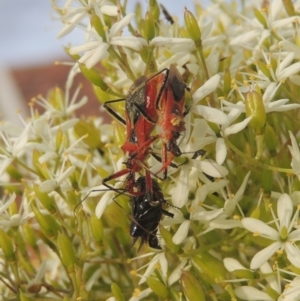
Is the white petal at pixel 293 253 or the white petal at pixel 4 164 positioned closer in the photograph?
the white petal at pixel 293 253

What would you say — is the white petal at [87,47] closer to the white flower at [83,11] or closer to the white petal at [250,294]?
the white flower at [83,11]

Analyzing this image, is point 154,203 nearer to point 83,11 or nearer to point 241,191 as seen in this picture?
point 241,191

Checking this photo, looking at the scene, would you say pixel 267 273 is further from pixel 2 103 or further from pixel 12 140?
pixel 2 103

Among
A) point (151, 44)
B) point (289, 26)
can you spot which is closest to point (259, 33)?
point (289, 26)

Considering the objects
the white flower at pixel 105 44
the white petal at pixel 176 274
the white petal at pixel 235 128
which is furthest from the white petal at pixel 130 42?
the white petal at pixel 176 274

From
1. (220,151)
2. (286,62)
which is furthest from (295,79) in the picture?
(220,151)

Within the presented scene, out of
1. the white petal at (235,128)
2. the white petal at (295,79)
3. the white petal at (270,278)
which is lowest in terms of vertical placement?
the white petal at (270,278)

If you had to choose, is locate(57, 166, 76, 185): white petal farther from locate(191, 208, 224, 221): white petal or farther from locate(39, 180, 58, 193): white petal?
locate(191, 208, 224, 221): white petal

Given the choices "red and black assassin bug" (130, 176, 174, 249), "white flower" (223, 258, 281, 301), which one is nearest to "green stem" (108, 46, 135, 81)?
"red and black assassin bug" (130, 176, 174, 249)
